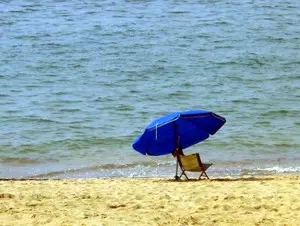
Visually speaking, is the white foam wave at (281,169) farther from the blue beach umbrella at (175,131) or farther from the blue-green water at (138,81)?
the blue beach umbrella at (175,131)

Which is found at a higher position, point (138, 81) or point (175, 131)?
point (175, 131)

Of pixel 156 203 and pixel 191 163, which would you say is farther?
pixel 191 163

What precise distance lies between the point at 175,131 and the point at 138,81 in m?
9.96

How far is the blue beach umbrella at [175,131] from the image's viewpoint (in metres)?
13.9

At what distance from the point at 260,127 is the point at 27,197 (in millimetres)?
7879

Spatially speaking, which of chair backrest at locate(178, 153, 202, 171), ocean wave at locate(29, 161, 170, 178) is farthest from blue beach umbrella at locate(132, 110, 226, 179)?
ocean wave at locate(29, 161, 170, 178)

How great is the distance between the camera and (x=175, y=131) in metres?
14.0

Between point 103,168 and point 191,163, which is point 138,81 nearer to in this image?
point 103,168

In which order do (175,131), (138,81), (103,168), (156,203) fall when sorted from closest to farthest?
(156,203)
(175,131)
(103,168)
(138,81)

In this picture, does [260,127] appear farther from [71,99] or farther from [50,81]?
[50,81]

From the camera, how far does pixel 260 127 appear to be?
62.7 feet

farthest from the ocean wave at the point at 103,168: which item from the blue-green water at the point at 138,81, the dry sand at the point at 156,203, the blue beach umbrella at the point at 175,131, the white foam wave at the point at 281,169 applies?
the blue beach umbrella at the point at 175,131

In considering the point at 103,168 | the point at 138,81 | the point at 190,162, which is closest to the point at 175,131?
the point at 190,162

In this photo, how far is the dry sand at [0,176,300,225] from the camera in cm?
1095
